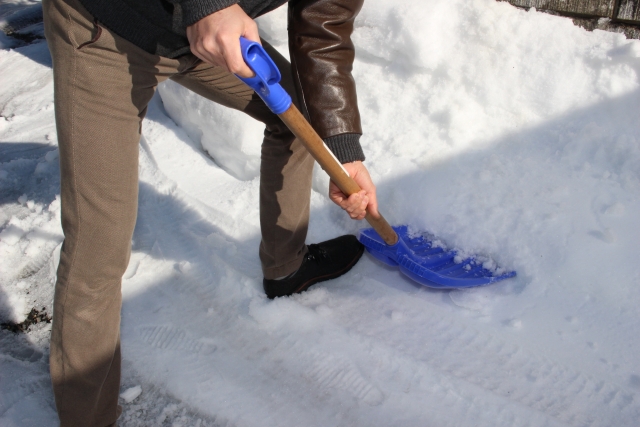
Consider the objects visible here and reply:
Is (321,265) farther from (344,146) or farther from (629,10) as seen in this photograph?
(629,10)

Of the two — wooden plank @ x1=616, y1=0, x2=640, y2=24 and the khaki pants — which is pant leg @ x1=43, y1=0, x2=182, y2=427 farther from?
wooden plank @ x1=616, y1=0, x2=640, y2=24

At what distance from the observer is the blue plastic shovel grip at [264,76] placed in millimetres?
1115

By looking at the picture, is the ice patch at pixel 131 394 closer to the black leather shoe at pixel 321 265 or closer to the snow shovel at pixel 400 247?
the black leather shoe at pixel 321 265

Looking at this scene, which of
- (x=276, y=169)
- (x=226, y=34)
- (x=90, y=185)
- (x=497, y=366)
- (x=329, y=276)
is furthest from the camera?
(x=329, y=276)

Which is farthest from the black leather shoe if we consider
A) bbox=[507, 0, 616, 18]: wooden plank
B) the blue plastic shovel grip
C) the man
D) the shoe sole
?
bbox=[507, 0, 616, 18]: wooden plank

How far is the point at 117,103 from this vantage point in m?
1.26

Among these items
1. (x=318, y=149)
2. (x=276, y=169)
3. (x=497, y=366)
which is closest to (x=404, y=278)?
(x=497, y=366)

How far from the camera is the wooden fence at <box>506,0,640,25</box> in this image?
7.14 feet

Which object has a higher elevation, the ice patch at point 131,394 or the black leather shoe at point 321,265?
the black leather shoe at point 321,265

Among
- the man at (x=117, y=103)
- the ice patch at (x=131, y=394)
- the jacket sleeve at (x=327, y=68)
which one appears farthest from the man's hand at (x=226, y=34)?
the ice patch at (x=131, y=394)

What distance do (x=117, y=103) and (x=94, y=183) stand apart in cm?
21

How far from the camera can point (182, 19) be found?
1.15 metres

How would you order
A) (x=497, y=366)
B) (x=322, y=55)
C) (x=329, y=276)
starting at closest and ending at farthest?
(x=322, y=55) < (x=497, y=366) < (x=329, y=276)

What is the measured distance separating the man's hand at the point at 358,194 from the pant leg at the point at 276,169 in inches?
11.8
